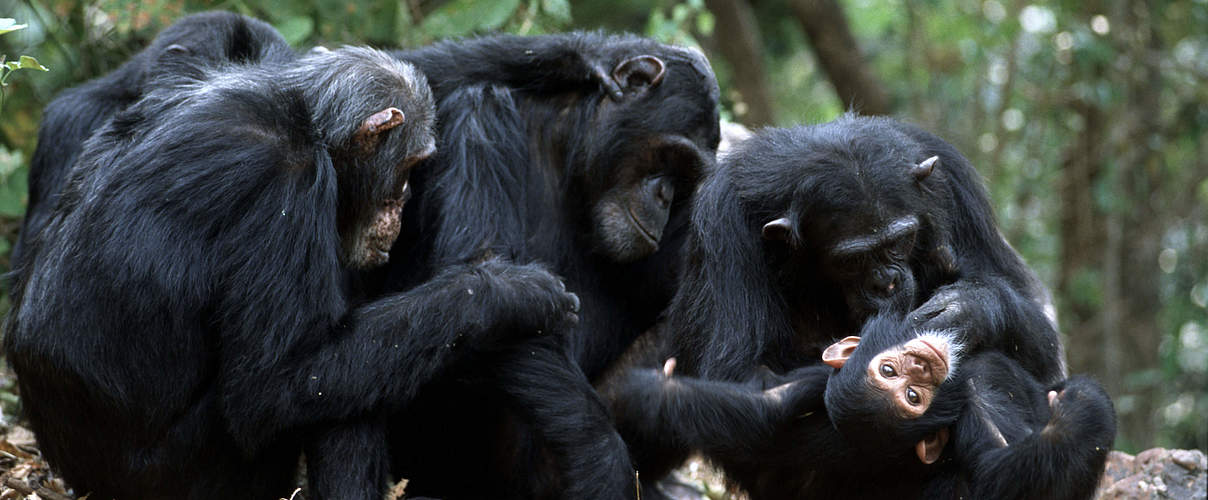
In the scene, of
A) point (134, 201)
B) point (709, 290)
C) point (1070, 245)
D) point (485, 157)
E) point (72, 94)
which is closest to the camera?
point (134, 201)

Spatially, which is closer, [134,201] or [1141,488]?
[134,201]

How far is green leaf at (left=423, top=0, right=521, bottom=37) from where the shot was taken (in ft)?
23.9

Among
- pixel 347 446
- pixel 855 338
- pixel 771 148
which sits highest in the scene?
pixel 771 148

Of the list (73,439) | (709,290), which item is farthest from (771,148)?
(73,439)

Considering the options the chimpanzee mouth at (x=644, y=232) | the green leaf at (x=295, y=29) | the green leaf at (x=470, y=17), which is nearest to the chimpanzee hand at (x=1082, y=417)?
the chimpanzee mouth at (x=644, y=232)

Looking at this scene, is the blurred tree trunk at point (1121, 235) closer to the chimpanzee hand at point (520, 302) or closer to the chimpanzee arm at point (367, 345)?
the chimpanzee hand at point (520, 302)

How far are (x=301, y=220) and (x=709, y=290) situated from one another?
1.61 meters

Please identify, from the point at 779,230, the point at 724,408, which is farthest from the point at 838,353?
the point at 779,230

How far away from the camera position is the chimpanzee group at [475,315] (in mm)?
4516

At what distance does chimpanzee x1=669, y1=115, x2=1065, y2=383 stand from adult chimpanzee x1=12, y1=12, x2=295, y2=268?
2.34m

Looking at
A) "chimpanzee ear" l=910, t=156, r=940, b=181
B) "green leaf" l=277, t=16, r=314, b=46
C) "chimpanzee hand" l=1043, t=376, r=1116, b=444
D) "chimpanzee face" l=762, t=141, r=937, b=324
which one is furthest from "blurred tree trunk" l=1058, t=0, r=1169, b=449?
"green leaf" l=277, t=16, r=314, b=46

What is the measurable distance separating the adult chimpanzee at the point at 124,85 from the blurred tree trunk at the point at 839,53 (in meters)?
A: 5.87

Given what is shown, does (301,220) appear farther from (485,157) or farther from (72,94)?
(72,94)

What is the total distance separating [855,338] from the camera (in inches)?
181
